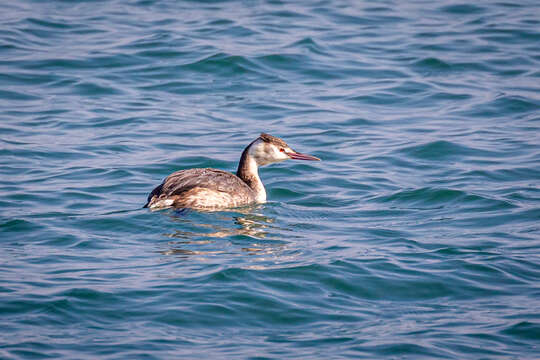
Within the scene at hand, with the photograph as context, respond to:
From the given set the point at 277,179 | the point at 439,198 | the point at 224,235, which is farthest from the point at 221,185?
the point at 439,198

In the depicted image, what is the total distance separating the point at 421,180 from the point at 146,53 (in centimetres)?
803

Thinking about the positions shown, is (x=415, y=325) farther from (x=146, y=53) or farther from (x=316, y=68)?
(x=146, y=53)

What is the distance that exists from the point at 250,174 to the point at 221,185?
951 mm

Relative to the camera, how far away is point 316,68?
17.4 metres

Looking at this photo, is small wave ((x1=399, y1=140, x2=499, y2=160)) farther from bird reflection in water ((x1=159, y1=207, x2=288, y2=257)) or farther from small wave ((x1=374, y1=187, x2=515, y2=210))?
bird reflection in water ((x1=159, y1=207, x2=288, y2=257))

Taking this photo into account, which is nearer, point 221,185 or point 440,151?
point 221,185

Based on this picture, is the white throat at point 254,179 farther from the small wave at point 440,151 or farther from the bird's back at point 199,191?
the small wave at point 440,151

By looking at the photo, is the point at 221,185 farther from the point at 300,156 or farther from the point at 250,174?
the point at 300,156

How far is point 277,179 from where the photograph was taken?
41.5 ft

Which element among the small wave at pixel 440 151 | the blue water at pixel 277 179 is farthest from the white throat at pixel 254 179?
the small wave at pixel 440 151

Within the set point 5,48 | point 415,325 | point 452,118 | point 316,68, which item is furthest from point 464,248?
point 5,48

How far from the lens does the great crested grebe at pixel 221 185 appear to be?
1044 cm

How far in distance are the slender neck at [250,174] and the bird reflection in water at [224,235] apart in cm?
73

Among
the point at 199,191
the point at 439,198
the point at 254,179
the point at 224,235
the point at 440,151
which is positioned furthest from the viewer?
the point at 440,151
